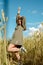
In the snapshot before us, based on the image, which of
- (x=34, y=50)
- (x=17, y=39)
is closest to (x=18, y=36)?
(x=17, y=39)

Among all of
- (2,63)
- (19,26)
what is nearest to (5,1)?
(19,26)

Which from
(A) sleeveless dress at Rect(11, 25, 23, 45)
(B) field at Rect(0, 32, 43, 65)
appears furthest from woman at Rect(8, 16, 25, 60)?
(B) field at Rect(0, 32, 43, 65)

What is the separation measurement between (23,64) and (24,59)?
7cm

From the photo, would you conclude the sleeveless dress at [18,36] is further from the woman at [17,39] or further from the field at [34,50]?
the field at [34,50]

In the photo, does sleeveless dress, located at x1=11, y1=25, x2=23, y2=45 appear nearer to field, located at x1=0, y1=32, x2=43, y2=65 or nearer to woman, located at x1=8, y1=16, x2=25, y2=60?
woman, located at x1=8, y1=16, x2=25, y2=60

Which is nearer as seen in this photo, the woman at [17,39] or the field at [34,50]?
the woman at [17,39]

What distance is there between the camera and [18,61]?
8.77 ft

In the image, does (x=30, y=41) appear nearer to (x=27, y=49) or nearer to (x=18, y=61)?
(x=27, y=49)

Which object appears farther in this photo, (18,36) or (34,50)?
(34,50)

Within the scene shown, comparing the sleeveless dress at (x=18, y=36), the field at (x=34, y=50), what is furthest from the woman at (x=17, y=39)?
the field at (x=34, y=50)

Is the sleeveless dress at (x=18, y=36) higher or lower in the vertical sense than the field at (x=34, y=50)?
higher

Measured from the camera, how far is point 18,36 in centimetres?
255

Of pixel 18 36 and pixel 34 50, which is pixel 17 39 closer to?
pixel 18 36

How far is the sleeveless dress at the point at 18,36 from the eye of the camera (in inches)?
101
